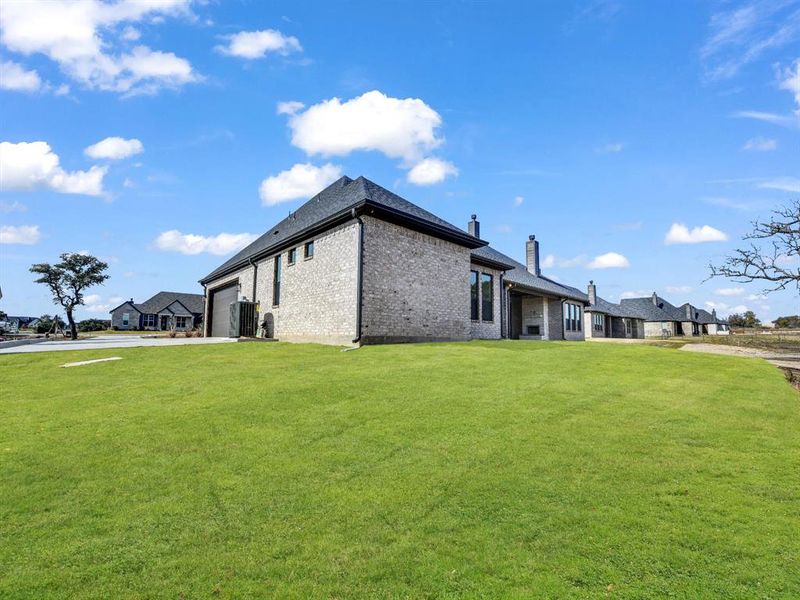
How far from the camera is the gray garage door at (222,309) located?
2772 cm

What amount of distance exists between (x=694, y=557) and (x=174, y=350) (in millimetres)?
15523

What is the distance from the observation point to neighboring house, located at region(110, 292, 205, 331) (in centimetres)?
6300

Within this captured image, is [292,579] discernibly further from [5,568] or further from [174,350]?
[174,350]

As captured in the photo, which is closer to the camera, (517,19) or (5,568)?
(5,568)

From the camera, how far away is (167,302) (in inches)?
2547

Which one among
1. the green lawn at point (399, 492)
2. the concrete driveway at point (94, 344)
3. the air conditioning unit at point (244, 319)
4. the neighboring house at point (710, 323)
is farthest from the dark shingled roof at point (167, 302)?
the neighboring house at point (710, 323)

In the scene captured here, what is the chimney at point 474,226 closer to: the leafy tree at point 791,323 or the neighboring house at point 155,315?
the leafy tree at point 791,323

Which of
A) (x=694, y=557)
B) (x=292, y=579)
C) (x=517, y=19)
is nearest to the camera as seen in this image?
(x=292, y=579)

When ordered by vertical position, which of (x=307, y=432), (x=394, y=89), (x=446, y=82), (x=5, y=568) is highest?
(x=446, y=82)

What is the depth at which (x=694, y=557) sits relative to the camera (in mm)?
3043

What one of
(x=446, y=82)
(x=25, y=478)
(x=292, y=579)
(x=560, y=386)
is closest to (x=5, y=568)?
(x=25, y=478)

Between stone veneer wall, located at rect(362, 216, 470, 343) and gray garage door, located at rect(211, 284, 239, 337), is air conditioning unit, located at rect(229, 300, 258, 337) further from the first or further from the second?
stone veneer wall, located at rect(362, 216, 470, 343)

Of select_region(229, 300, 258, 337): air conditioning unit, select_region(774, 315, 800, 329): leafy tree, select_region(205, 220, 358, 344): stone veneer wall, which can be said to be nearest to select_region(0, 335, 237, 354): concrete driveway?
select_region(229, 300, 258, 337): air conditioning unit

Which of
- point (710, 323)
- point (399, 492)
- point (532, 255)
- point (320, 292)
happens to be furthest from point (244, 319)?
point (710, 323)
